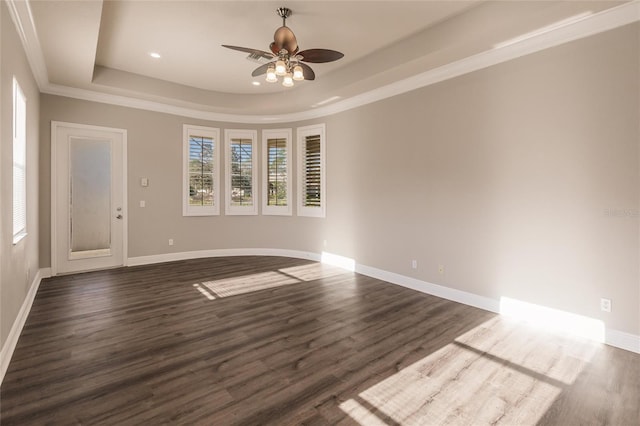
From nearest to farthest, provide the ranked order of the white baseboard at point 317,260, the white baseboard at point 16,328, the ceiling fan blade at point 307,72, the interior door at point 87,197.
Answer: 1. the white baseboard at point 16,328
2. the white baseboard at point 317,260
3. the ceiling fan blade at point 307,72
4. the interior door at point 87,197

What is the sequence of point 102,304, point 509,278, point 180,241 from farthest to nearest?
point 180,241
point 102,304
point 509,278

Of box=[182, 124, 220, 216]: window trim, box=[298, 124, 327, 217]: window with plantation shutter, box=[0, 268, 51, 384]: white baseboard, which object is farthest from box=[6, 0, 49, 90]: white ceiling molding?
box=[298, 124, 327, 217]: window with plantation shutter

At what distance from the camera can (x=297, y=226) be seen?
6719 millimetres

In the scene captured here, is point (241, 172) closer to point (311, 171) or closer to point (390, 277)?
point (311, 171)

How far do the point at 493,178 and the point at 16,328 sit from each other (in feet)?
16.9

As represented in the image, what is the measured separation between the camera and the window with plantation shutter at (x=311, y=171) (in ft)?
20.4

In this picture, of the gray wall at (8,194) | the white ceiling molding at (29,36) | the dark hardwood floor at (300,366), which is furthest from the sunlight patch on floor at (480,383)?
the white ceiling molding at (29,36)

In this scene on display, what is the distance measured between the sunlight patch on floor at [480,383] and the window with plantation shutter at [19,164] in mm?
3572

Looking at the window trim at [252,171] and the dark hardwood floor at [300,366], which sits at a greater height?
the window trim at [252,171]

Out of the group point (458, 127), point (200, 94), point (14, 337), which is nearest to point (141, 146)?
point (200, 94)

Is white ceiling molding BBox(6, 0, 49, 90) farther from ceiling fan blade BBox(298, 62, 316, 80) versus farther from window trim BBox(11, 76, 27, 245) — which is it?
ceiling fan blade BBox(298, 62, 316, 80)

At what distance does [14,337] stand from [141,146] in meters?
3.90

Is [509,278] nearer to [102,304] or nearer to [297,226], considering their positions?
[297,226]

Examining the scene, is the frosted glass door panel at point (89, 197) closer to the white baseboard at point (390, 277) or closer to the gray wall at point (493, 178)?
the gray wall at point (493, 178)
